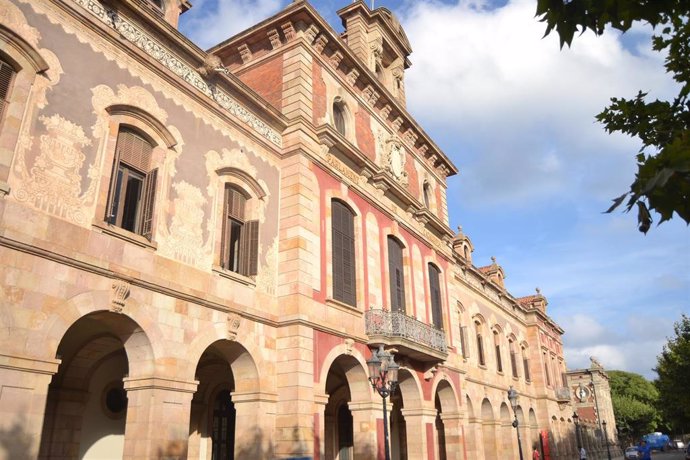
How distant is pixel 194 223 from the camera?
12.7m

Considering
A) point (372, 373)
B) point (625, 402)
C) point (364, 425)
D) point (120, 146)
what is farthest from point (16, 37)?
point (625, 402)

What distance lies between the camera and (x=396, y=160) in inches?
849

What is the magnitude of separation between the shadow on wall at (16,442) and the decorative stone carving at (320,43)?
42.9ft

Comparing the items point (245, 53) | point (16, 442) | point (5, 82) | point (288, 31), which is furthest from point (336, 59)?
point (16, 442)

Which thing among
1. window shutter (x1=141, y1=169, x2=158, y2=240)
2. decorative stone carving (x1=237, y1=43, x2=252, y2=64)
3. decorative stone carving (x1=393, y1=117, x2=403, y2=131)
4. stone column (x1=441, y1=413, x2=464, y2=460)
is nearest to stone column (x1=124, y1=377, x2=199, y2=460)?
window shutter (x1=141, y1=169, x2=158, y2=240)

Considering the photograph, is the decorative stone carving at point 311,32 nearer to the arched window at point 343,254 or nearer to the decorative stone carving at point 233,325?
the arched window at point 343,254

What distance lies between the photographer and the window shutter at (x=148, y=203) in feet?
38.0

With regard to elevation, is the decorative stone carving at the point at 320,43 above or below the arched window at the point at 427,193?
above

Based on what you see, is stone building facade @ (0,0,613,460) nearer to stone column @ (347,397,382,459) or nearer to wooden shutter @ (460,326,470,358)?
stone column @ (347,397,382,459)

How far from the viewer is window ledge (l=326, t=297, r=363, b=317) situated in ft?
51.1

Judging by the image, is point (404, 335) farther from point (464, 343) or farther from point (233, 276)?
point (464, 343)

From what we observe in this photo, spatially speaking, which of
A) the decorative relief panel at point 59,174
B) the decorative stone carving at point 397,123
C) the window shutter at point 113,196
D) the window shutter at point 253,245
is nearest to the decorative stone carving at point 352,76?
the decorative stone carving at point 397,123

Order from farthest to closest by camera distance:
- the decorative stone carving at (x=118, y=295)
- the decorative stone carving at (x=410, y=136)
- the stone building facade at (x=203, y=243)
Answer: the decorative stone carving at (x=410, y=136), the decorative stone carving at (x=118, y=295), the stone building facade at (x=203, y=243)

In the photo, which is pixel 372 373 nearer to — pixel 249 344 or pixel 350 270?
pixel 249 344
